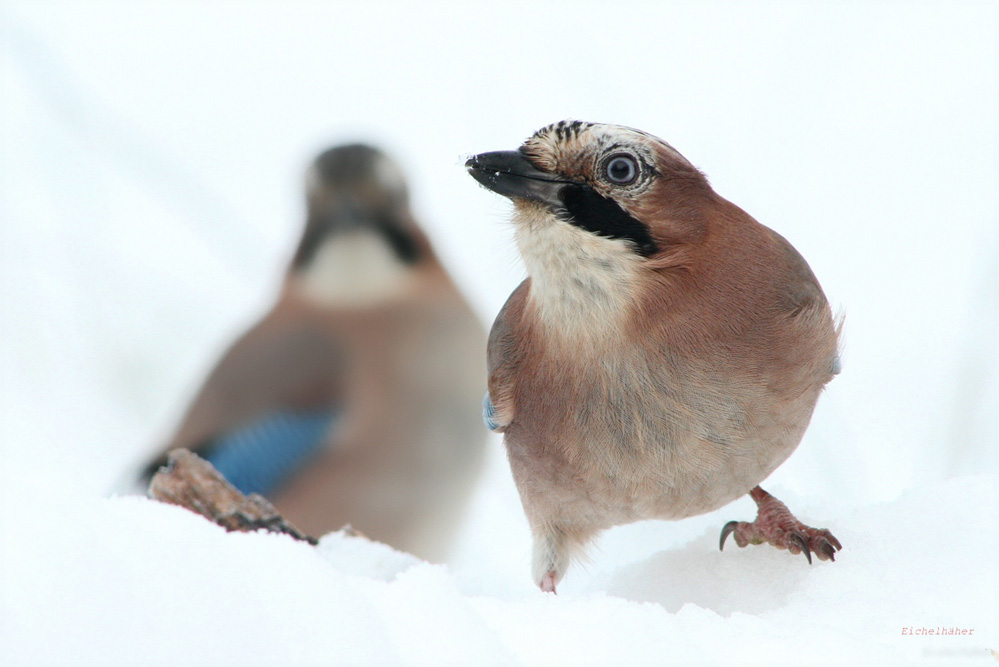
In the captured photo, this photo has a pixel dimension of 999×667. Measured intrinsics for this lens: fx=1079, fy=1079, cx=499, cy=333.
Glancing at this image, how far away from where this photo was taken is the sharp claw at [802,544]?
79.3 inches

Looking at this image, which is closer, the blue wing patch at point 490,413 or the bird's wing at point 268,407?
the blue wing patch at point 490,413

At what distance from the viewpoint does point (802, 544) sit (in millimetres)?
2029

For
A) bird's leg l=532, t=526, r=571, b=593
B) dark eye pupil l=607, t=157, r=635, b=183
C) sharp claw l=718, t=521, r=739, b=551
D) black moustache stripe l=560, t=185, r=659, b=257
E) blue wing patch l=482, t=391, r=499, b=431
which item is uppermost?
dark eye pupil l=607, t=157, r=635, b=183

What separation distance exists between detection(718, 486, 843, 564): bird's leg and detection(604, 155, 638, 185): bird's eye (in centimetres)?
75

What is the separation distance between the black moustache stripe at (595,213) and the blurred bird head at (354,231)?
1.97m

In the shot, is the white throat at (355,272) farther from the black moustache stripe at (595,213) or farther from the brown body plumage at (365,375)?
the black moustache stripe at (595,213)

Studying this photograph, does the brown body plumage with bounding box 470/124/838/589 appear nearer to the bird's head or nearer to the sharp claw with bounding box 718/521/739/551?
the bird's head

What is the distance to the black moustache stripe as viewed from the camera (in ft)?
6.14

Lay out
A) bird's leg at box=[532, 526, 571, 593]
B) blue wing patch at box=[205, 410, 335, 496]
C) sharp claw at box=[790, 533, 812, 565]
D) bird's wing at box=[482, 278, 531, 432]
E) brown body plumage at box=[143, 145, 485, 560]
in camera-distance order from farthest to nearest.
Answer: brown body plumage at box=[143, 145, 485, 560] < blue wing patch at box=[205, 410, 335, 496] < bird's leg at box=[532, 526, 571, 593] < bird's wing at box=[482, 278, 531, 432] < sharp claw at box=[790, 533, 812, 565]

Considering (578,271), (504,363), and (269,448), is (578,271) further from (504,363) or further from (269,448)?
(269,448)

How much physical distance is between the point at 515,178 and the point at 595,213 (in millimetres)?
156

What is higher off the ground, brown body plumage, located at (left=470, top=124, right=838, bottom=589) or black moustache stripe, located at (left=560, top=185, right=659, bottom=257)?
black moustache stripe, located at (left=560, top=185, right=659, bottom=257)

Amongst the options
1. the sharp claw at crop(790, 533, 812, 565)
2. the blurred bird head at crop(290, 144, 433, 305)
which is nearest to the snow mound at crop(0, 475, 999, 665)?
the sharp claw at crop(790, 533, 812, 565)

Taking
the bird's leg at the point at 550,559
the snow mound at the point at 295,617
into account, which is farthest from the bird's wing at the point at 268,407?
the snow mound at the point at 295,617
